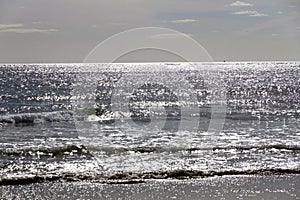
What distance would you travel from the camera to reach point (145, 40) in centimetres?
2616

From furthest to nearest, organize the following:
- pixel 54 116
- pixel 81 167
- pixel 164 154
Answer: pixel 54 116 → pixel 164 154 → pixel 81 167

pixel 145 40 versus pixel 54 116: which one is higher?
pixel 145 40

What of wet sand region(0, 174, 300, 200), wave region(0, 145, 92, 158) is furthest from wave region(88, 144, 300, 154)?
wet sand region(0, 174, 300, 200)

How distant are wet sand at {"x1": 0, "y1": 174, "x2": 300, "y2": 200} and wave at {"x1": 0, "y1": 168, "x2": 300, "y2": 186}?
0.38 metres

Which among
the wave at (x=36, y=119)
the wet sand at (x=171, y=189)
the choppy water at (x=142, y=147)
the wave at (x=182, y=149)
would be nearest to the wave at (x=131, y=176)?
the choppy water at (x=142, y=147)

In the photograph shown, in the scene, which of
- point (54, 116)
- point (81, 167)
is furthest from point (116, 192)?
point (54, 116)

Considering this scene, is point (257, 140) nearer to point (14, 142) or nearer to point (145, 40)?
point (145, 40)

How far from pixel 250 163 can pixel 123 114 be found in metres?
22.3

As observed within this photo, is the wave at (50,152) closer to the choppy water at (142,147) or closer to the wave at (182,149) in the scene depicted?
A: the choppy water at (142,147)

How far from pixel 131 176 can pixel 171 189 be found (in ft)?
6.02

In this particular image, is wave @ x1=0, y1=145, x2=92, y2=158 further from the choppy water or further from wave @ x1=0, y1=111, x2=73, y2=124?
wave @ x1=0, y1=111, x2=73, y2=124

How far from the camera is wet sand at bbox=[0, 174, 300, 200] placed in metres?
12.7

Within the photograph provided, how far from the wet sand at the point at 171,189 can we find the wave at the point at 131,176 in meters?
0.38

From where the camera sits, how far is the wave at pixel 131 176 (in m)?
14.2
